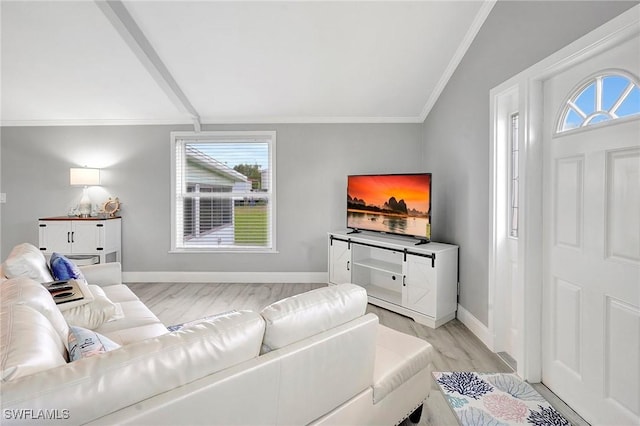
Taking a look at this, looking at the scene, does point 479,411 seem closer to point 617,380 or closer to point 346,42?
point 617,380

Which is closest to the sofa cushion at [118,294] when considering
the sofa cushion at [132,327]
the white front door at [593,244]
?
the sofa cushion at [132,327]

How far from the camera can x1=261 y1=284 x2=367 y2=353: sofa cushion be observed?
1201mm

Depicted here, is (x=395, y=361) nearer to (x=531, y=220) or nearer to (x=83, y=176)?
(x=531, y=220)

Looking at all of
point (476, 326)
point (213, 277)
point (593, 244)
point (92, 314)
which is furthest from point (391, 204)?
point (92, 314)

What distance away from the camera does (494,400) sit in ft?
6.62

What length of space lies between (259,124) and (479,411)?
409 centimetres

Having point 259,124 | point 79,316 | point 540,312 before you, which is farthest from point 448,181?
point 79,316

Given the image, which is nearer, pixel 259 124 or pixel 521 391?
pixel 521 391

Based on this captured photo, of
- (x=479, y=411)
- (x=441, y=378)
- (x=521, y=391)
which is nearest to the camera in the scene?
(x=479, y=411)

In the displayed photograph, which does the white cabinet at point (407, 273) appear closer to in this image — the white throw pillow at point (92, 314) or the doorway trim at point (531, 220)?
the doorway trim at point (531, 220)

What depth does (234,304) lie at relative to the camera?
150 inches

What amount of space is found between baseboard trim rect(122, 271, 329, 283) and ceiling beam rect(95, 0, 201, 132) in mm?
2295

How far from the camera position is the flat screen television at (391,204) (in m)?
3.39

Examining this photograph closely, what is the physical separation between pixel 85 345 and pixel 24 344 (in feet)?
0.91
